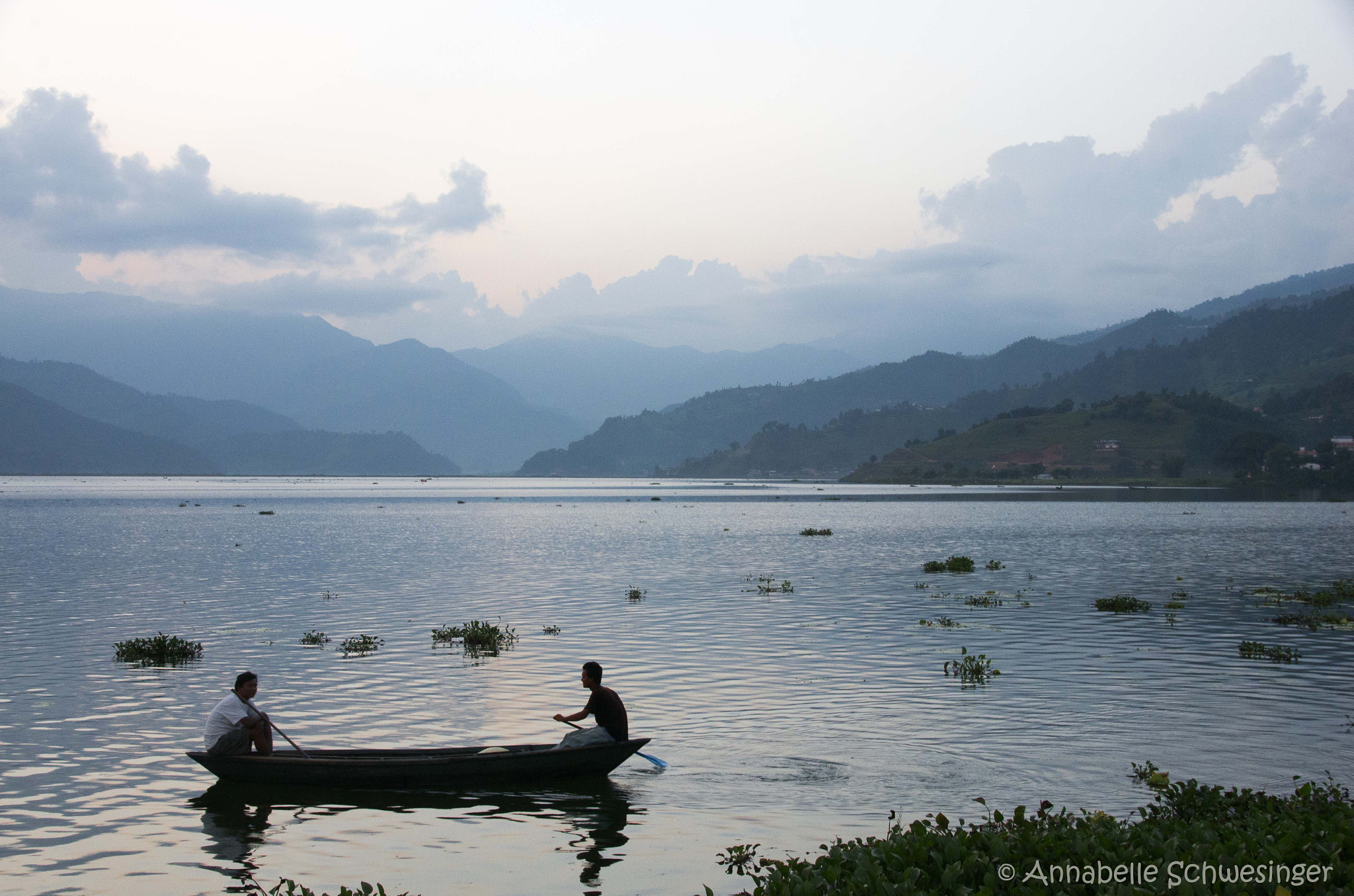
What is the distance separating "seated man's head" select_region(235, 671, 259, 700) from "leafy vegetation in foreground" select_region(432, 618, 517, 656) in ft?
43.8

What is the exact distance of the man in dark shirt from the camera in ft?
65.7

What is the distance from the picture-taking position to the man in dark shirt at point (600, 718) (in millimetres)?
20016

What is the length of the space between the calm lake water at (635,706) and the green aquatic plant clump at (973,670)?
51 centimetres

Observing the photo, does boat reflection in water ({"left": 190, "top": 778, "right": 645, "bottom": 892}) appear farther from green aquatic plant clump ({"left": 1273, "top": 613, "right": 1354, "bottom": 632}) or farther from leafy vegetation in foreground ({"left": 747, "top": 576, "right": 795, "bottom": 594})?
leafy vegetation in foreground ({"left": 747, "top": 576, "right": 795, "bottom": 594})

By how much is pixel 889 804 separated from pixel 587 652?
1691 cm

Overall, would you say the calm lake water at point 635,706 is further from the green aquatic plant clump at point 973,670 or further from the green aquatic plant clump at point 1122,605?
the green aquatic plant clump at point 1122,605

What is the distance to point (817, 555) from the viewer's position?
71.7 metres

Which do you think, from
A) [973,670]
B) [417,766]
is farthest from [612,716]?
[973,670]

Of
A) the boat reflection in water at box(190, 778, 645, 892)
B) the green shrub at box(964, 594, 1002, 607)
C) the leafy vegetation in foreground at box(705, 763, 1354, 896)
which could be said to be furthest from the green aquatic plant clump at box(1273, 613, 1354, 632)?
the boat reflection in water at box(190, 778, 645, 892)

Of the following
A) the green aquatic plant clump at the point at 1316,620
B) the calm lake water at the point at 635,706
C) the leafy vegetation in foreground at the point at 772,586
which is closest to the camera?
the calm lake water at the point at 635,706

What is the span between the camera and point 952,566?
58.5 meters

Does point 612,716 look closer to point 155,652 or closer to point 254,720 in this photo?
point 254,720

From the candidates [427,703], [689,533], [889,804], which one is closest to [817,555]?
[689,533]

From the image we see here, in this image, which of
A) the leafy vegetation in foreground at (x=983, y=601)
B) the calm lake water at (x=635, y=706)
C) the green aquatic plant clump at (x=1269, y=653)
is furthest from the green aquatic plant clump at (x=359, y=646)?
the green aquatic plant clump at (x=1269, y=653)
